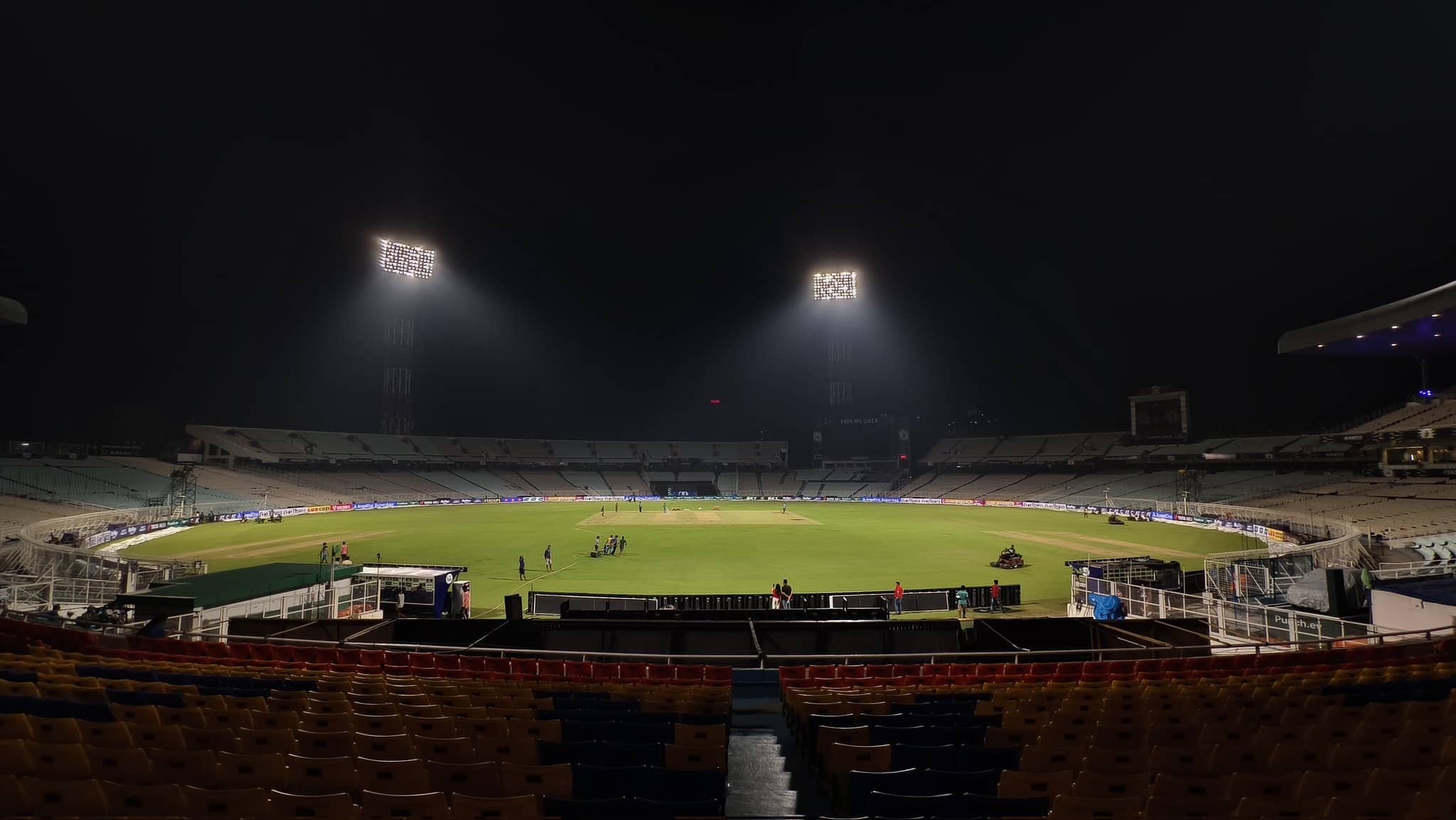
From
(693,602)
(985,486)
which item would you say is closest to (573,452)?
(985,486)

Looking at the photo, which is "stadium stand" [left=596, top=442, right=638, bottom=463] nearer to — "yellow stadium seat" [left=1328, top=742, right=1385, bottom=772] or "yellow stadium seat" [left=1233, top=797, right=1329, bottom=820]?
"yellow stadium seat" [left=1328, top=742, right=1385, bottom=772]

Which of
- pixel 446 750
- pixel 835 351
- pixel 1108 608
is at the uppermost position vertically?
pixel 835 351

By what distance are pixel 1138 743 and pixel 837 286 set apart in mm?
86064

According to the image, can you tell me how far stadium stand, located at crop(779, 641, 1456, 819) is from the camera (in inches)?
160

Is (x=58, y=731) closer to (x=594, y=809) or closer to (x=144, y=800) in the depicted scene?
(x=144, y=800)

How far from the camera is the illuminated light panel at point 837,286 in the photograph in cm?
8800

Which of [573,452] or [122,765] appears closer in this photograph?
[122,765]

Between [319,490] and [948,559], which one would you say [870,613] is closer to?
[948,559]

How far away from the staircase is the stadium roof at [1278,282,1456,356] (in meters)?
52.4

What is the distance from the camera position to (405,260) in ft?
257

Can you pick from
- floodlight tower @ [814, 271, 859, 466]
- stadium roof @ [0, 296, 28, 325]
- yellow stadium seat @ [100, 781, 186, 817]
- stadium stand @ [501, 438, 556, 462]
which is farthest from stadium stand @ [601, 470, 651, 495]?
yellow stadium seat @ [100, 781, 186, 817]

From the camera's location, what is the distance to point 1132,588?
20406 mm

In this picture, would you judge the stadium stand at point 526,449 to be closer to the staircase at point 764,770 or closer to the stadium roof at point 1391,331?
the stadium roof at point 1391,331

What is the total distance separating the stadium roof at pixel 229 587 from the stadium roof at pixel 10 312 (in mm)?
36333
